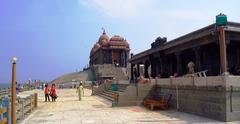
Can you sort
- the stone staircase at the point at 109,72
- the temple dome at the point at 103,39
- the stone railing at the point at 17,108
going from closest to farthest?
the stone railing at the point at 17,108 → the stone staircase at the point at 109,72 → the temple dome at the point at 103,39

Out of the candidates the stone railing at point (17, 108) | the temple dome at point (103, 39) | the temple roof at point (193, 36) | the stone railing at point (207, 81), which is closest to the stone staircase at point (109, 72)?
the temple dome at point (103, 39)

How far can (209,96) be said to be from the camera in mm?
15555

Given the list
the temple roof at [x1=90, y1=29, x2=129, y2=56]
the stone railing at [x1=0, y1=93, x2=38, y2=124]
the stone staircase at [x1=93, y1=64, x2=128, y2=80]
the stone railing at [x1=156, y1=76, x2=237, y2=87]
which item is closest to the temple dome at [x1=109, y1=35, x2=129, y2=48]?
the temple roof at [x1=90, y1=29, x2=129, y2=56]

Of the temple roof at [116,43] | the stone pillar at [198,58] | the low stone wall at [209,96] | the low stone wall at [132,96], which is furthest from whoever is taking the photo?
the temple roof at [116,43]

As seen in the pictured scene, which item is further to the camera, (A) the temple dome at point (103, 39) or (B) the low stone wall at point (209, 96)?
(A) the temple dome at point (103, 39)

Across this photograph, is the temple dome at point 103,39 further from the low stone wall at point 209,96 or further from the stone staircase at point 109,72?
the low stone wall at point 209,96

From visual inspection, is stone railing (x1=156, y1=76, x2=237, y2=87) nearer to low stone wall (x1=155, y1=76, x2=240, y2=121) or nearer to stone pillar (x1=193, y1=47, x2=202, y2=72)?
low stone wall (x1=155, y1=76, x2=240, y2=121)

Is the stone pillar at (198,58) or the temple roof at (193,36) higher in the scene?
the temple roof at (193,36)

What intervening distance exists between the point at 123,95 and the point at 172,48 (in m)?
9.24

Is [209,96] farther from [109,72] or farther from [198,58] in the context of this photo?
[109,72]

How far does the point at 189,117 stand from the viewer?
15797mm

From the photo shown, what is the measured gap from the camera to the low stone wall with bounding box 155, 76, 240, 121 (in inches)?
559

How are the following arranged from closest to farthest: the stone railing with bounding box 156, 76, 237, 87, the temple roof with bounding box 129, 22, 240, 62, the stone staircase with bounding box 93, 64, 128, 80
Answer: the stone railing with bounding box 156, 76, 237, 87
the temple roof with bounding box 129, 22, 240, 62
the stone staircase with bounding box 93, 64, 128, 80

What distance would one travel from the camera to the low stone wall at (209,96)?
1421cm
